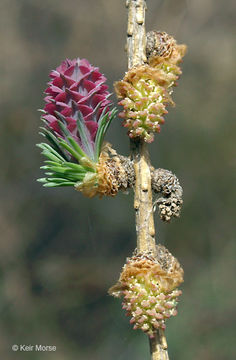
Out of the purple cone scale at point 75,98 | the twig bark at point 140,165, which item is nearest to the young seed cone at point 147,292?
the twig bark at point 140,165

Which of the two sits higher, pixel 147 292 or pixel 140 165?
pixel 140 165

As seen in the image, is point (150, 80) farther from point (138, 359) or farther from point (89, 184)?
point (138, 359)

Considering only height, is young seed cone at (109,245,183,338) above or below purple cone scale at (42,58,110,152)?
below

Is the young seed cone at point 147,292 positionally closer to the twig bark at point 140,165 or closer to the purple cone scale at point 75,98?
the twig bark at point 140,165

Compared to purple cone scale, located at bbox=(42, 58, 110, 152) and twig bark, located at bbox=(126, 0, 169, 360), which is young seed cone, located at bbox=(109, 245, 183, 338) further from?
purple cone scale, located at bbox=(42, 58, 110, 152)

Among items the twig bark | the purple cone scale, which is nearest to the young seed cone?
the twig bark
